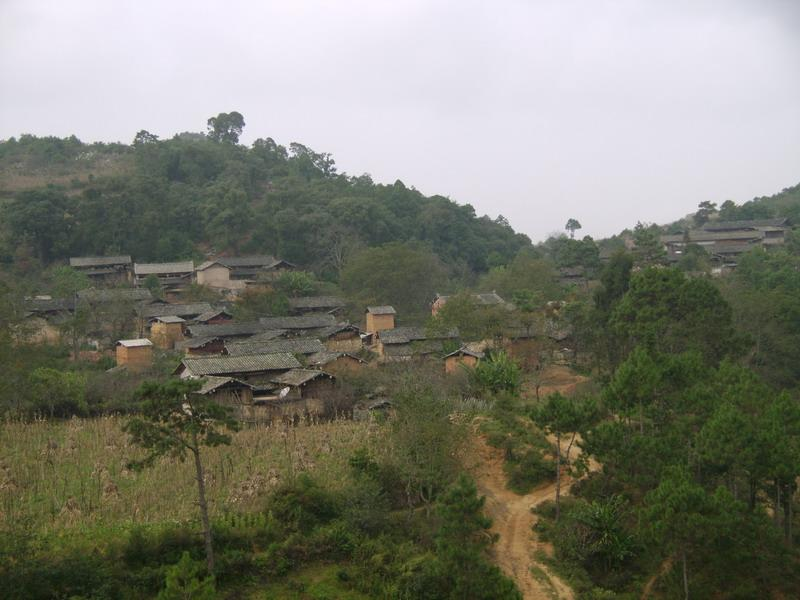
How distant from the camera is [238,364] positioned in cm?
2706

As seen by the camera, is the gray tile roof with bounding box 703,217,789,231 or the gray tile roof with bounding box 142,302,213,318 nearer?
the gray tile roof with bounding box 142,302,213,318

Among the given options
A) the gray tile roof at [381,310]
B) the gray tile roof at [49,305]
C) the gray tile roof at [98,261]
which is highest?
the gray tile roof at [98,261]

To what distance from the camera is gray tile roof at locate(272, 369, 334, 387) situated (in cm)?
2580

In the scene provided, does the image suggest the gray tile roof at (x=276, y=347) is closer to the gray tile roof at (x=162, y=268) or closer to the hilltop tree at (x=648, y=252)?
the gray tile roof at (x=162, y=268)

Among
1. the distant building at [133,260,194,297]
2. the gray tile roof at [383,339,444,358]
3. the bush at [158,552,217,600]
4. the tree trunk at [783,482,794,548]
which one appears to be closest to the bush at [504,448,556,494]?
the tree trunk at [783,482,794,548]

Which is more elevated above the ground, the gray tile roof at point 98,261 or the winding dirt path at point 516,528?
the gray tile roof at point 98,261

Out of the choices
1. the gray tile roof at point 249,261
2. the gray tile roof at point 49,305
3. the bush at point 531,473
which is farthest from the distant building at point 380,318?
the bush at point 531,473

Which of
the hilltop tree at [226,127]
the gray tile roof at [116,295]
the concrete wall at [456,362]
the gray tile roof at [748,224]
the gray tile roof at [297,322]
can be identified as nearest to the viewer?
the concrete wall at [456,362]

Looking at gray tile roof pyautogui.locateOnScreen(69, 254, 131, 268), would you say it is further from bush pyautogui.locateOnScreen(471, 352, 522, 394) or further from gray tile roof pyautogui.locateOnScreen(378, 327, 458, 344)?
bush pyautogui.locateOnScreen(471, 352, 522, 394)

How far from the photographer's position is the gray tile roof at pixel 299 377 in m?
25.8

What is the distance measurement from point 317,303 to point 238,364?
15.2m

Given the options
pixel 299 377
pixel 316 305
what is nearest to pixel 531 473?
pixel 299 377

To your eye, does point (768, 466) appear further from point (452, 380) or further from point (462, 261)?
point (462, 261)

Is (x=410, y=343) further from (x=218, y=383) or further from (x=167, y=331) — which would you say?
(x=167, y=331)
